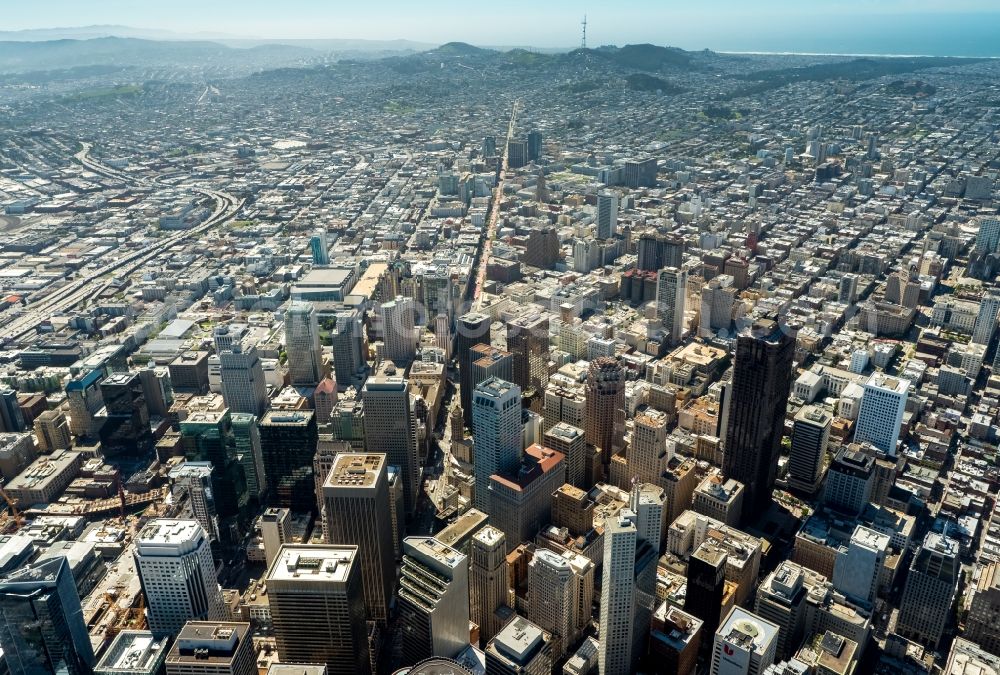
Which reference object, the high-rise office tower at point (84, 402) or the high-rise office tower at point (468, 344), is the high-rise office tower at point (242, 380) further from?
the high-rise office tower at point (468, 344)

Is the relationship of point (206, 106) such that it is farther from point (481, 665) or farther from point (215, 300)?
point (481, 665)

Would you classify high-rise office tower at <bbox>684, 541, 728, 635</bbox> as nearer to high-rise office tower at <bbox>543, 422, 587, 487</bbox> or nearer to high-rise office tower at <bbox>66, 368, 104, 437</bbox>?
high-rise office tower at <bbox>543, 422, 587, 487</bbox>

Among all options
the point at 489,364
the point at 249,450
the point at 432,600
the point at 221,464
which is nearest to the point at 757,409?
the point at 489,364

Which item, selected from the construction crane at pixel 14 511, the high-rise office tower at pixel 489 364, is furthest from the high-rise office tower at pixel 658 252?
the construction crane at pixel 14 511

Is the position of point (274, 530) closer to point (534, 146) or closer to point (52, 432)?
point (52, 432)

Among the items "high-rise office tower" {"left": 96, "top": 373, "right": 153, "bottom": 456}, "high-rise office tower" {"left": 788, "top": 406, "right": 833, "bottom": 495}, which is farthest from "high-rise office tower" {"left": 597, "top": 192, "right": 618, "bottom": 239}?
"high-rise office tower" {"left": 96, "top": 373, "right": 153, "bottom": 456}

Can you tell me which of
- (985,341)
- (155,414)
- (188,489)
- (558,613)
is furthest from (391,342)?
(985,341)
